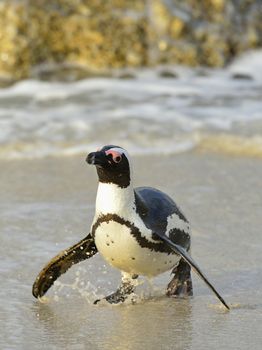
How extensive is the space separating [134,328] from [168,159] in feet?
11.2

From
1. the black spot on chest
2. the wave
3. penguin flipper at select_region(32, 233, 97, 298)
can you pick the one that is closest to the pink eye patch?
the black spot on chest

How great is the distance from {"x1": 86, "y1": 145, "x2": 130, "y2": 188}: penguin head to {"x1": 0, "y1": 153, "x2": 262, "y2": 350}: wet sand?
1.63 ft

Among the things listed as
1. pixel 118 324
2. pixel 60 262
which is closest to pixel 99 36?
pixel 60 262

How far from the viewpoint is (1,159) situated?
6.80 metres

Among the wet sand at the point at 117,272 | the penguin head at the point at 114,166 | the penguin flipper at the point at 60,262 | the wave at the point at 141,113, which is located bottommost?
the wave at the point at 141,113

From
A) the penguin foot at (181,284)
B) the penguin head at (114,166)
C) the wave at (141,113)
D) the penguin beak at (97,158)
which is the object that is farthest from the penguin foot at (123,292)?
the wave at (141,113)

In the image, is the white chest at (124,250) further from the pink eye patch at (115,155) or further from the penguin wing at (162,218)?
the pink eye patch at (115,155)

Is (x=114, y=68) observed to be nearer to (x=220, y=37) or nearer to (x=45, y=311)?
(x=220, y=37)

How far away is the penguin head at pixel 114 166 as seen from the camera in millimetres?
3412

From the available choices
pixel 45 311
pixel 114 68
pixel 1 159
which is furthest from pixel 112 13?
pixel 45 311

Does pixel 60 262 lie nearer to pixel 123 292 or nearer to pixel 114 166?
pixel 123 292

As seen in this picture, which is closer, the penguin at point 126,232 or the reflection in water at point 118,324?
the reflection in water at point 118,324

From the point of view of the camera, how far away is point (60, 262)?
375 cm

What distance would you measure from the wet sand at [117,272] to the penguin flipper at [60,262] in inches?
2.5
